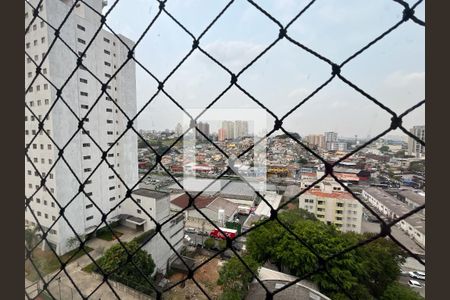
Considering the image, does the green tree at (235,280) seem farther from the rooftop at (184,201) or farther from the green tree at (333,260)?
the rooftop at (184,201)

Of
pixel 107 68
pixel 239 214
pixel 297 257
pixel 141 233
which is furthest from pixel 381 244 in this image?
pixel 107 68

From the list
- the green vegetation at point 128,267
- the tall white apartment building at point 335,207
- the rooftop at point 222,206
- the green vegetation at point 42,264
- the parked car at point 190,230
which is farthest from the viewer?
the rooftop at point 222,206

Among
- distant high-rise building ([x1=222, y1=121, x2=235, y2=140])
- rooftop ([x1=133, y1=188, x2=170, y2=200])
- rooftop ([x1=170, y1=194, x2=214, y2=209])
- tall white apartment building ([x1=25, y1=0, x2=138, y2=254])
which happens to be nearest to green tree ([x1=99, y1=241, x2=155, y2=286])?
tall white apartment building ([x1=25, y1=0, x2=138, y2=254])

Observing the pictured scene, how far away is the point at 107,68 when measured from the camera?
5.80 meters

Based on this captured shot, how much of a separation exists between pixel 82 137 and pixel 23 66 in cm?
517

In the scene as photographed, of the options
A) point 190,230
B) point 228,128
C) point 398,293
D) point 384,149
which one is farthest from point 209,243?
point 384,149

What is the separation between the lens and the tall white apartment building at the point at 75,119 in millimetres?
3496

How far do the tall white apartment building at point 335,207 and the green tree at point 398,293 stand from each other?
1.84 meters

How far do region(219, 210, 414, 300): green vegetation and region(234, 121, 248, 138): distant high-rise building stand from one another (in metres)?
2.53

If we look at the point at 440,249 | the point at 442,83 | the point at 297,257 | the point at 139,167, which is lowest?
the point at 297,257

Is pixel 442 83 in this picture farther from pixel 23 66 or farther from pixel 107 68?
pixel 107 68

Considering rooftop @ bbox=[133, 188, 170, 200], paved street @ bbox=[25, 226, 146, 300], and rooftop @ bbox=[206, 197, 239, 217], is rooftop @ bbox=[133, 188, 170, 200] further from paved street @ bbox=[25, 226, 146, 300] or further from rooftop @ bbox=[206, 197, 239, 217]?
rooftop @ bbox=[206, 197, 239, 217]

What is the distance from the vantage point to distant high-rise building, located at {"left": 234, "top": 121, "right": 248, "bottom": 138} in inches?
63.5

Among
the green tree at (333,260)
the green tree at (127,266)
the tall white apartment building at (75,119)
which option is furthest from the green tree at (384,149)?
the green tree at (127,266)
